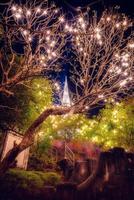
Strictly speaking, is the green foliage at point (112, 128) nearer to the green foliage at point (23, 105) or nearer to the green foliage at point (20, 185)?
the green foliage at point (23, 105)

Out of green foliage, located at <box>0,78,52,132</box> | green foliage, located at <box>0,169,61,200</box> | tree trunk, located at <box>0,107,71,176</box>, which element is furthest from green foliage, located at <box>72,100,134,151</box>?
tree trunk, located at <box>0,107,71,176</box>

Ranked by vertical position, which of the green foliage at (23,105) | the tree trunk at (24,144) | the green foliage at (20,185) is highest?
the green foliage at (23,105)

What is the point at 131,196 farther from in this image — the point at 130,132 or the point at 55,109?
the point at 130,132

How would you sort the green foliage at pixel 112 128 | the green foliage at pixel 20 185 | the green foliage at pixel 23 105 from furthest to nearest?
the green foliage at pixel 112 128
the green foliage at pixel 23 105
the green foliage at pixel 20 185

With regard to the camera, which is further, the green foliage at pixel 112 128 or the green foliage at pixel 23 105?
the green foliage at pixel 112 128

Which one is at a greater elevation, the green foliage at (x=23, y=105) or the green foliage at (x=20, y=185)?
the green foliage at (x=23, y=105)

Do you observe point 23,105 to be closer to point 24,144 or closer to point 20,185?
point 20,185

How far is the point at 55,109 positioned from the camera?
9086mm

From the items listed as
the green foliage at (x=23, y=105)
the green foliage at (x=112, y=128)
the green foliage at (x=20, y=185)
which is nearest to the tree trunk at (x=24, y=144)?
the green foliage at (x=20, y=185)

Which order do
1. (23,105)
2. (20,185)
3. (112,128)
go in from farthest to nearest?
(112,128) → (23,105) → (20,185)

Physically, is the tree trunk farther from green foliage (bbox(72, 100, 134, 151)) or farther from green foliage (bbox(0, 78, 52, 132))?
green foliage (bbox(72, 100, 134, 151))

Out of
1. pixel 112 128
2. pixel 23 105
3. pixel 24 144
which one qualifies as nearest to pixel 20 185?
pixel 24 144

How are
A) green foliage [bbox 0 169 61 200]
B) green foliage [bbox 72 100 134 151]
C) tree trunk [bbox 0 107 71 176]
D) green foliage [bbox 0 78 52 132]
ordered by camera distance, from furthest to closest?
green foliage [bbox 72 100 134 151], green foliage [bbox 0 78 52 132], green foliage [bbox 0 169 61 200], tree trunk [bbox 0 107 71 176]

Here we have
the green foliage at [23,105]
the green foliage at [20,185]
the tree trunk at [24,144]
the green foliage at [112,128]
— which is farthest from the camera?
the green foliage at [112,128]
